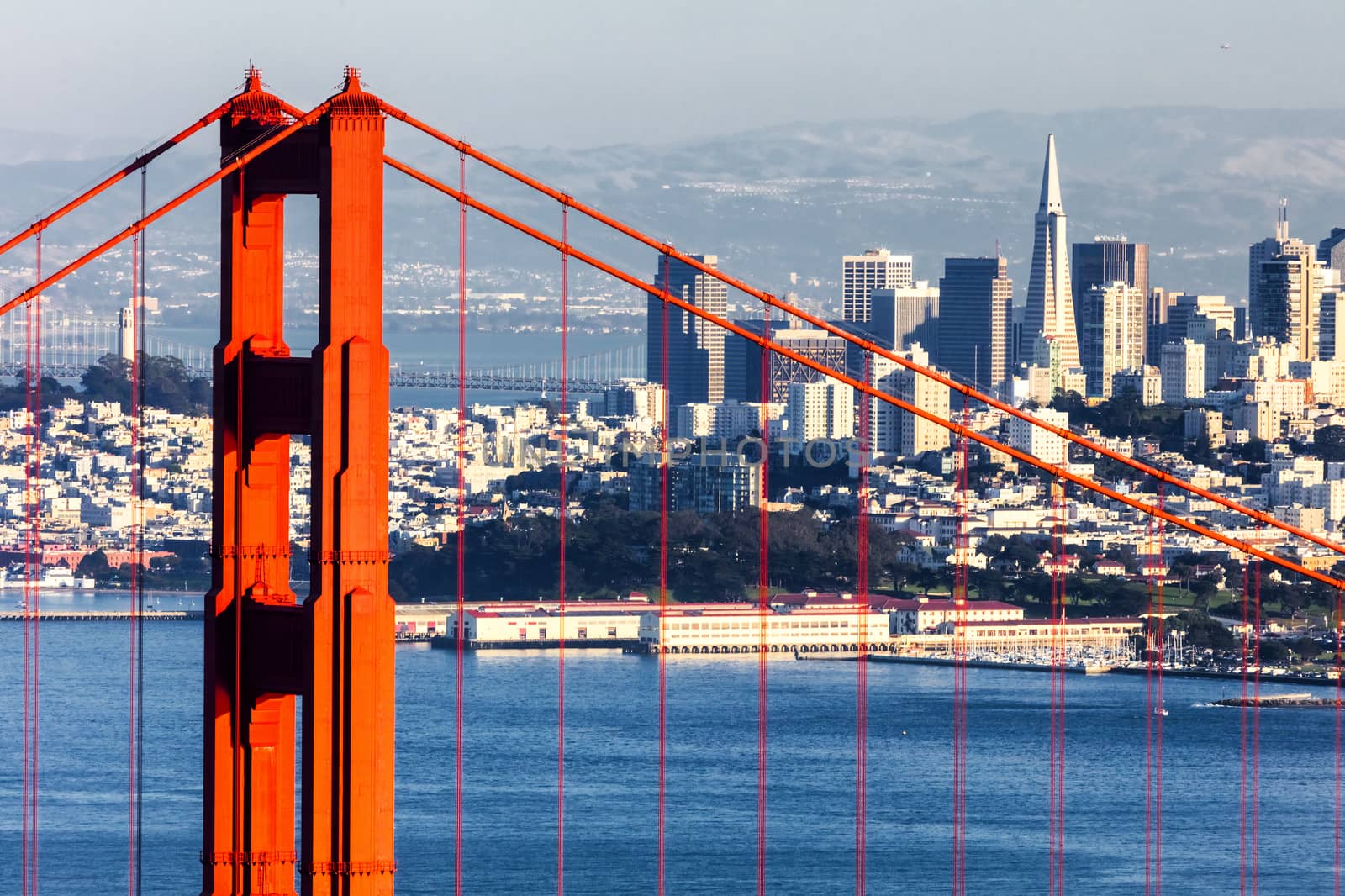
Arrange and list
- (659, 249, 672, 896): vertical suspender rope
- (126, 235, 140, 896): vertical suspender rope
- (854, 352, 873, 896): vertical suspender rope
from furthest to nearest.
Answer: (854, 352, 873, 896): vertical suspender rope < (659, 249, 672, 896): vertical suspender rope < (126, 235, 140, 896): vertical suspender rope

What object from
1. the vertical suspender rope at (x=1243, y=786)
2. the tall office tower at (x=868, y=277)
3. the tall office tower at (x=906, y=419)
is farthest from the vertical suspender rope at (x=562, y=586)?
the tall office tower at (x=868, y=277)

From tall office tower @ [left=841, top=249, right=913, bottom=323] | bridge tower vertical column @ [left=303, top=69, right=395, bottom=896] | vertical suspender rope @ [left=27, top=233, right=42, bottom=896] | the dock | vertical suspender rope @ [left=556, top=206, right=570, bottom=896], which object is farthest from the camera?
tall office tower @ [left=841, top=249, right=913, bottom=323]

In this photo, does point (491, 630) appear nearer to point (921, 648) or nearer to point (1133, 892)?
point (921, 648)

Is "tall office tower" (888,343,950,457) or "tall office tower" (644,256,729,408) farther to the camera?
"tall office tower" (644,256,729,408)

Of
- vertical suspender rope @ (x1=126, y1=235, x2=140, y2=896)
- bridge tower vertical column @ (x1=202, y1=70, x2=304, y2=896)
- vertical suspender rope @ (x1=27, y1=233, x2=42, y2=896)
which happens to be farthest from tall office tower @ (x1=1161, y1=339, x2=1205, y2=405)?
bridge tower vertical column @ (x1=202, y1=70, x2=304, y2=896)

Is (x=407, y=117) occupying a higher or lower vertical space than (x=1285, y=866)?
higher

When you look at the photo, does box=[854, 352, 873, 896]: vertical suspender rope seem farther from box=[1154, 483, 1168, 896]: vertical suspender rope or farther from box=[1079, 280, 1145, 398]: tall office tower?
box=[1079, 280, 1145, 398]: tall office tower

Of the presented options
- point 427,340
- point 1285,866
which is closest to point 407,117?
point 1285,866

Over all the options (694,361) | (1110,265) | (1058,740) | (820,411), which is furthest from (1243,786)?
(1110,265)
